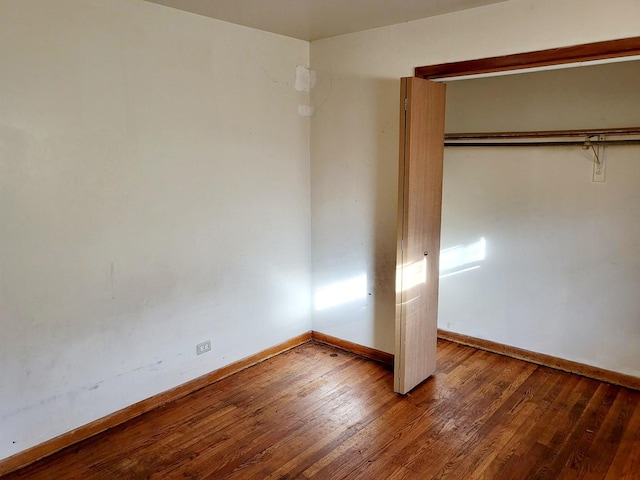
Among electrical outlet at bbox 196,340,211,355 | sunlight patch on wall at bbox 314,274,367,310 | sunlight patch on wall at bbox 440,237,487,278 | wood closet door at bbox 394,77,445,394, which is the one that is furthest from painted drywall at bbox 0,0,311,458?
sunlight patch on wall at bbox 440,237,487,278

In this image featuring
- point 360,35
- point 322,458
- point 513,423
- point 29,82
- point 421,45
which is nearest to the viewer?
point 29,82

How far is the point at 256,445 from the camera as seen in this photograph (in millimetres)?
2609

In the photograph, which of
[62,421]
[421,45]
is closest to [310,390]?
[62,421]

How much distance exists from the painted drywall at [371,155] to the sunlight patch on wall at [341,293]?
0.8 inches

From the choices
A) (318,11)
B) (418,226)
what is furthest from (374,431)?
(318,11)

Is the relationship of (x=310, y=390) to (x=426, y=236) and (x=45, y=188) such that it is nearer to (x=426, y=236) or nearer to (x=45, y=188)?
(x=426, y=236)

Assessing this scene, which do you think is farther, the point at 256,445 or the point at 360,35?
the point at 360,35

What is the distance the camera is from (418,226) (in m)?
3.04

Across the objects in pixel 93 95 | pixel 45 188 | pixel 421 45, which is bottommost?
pixel 45 188

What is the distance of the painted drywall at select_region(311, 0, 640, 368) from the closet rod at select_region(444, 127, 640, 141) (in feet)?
0.75

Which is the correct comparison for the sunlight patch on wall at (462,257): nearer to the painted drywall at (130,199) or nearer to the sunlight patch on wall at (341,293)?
the sunlight patch on wall at (341,293)

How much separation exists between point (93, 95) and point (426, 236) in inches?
84.7

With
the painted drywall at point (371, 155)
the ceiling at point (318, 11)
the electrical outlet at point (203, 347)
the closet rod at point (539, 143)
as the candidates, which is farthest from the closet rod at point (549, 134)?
the electrical outlet at point (203, 347)

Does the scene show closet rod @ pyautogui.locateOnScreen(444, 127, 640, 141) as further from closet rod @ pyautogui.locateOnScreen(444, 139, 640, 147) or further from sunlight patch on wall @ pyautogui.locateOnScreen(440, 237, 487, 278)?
sunlight patch on wall @ pyautogui.locateOnScreen(440, 237, 487, 278)
